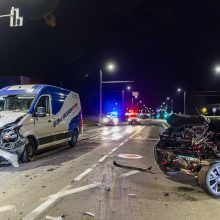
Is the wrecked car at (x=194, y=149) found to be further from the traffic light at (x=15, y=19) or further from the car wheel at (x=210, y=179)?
the traffic light at (x=15, y=19)

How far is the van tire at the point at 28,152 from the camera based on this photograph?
445 inches

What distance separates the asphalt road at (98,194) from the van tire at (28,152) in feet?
1.69

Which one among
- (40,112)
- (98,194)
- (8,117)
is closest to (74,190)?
(98,194)

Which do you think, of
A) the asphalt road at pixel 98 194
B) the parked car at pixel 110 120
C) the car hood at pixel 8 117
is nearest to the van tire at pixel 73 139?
the car hood at pixel 8 117

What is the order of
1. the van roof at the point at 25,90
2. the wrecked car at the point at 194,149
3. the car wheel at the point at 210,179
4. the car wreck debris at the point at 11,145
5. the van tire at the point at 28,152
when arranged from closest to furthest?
1. the car wheel at the point at 210,179
2. the wrecked car at the point at 194,149
3. the car wreck debris at the point at 11,145
4. the van tire at the point at 28,152
5. the van roof at the point at 25,90

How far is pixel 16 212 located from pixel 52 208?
63 centimetres

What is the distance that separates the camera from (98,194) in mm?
7215

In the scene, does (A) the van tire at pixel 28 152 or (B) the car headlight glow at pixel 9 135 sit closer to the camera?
(B) the car headlight glow at pixel 9 135

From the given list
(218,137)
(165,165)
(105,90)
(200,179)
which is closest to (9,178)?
(165,165)

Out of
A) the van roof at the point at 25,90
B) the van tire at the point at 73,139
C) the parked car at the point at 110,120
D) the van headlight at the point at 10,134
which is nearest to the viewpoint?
the van headlight at the point at 10,134

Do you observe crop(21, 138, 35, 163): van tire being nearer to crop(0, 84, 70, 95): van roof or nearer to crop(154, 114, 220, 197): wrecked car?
crop(0, 84, 70, 95): van roof

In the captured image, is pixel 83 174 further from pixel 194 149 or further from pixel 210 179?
pixel 210 179

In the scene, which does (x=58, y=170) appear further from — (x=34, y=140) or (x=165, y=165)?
(x=165, y=165)

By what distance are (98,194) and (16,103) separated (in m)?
6.72
